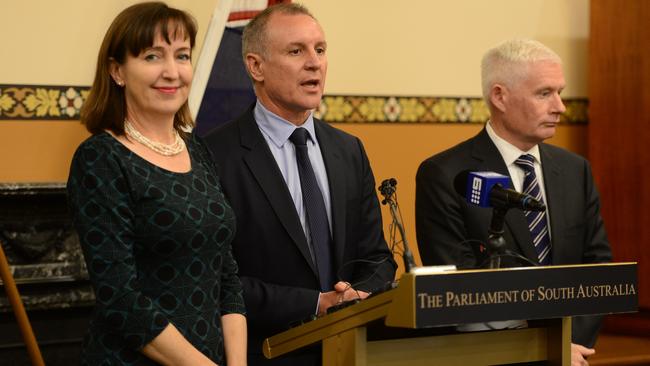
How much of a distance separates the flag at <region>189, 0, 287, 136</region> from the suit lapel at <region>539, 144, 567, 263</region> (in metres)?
1.43

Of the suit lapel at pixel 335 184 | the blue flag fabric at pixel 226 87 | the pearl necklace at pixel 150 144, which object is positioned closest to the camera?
the pearl necklace at pixel 150 144

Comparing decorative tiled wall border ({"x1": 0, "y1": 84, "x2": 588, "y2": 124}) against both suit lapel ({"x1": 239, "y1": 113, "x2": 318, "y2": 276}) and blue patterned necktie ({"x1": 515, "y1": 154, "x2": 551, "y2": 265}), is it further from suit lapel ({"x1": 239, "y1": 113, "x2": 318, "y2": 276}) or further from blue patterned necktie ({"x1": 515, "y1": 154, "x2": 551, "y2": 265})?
blue patterned necktie ({"x1": 515, "y1": 154, "x2": 551, "y2": 265})

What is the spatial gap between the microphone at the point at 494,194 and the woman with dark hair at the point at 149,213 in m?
0.62

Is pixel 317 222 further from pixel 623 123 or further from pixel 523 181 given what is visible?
pixel 623 123

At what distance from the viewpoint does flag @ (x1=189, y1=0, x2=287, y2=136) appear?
14.2ft

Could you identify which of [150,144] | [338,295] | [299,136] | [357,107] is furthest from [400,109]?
[150,144]

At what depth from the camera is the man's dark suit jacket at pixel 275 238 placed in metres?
3.03

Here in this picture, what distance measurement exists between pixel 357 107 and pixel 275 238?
224 centimetres

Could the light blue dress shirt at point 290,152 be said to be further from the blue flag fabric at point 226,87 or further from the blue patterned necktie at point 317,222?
the blue flag fabric at point 226,87

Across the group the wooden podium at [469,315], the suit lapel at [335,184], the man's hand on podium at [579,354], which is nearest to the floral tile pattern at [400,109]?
the suit lapel at [335,184]

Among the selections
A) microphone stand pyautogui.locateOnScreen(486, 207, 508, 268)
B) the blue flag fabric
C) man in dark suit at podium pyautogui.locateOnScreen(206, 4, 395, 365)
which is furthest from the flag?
microphone stand pyautogui.locateOnScreen(486, 207, 508, 268)

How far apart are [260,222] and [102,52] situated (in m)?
0.77

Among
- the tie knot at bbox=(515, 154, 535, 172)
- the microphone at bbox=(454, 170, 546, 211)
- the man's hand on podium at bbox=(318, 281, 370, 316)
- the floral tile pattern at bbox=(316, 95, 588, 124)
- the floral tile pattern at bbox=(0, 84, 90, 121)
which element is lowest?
the man's hand on podium at bbox=(318, 281, 370, 316)

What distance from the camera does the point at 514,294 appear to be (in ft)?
7.94
